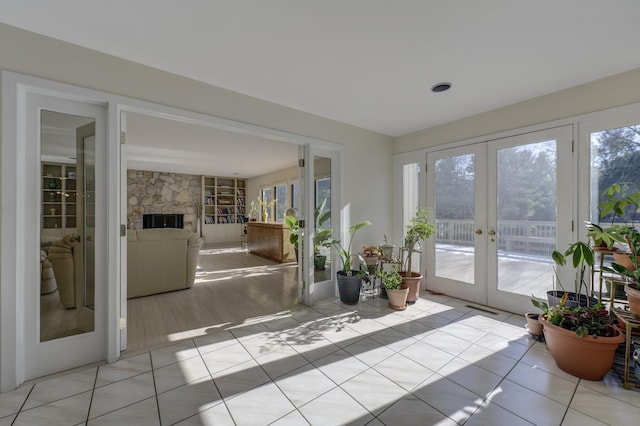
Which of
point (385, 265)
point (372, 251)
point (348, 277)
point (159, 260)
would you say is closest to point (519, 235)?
point (385, 265)

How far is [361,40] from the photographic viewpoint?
1912 mm

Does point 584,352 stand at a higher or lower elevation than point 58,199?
lower

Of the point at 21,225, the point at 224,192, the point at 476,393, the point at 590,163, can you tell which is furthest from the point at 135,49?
the point at 224,192

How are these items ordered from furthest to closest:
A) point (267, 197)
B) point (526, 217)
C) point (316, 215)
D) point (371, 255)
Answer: point (267, 197)
point (371, 255)
point (316, 215)
point (526, 217)

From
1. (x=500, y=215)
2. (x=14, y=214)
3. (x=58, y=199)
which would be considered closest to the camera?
(x=14, y=214)

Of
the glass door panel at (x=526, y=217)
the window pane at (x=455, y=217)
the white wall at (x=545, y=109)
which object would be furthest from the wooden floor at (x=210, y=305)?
the white wall at (x=545, y=109)

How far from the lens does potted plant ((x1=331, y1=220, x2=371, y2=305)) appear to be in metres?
3.34

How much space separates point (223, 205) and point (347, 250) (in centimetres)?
685

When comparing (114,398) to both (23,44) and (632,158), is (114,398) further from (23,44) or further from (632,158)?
(632,158)

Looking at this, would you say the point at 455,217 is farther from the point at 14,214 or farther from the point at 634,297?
the point at 14,214

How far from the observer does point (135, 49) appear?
6.63ft

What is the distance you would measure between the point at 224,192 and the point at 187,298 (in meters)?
6.37

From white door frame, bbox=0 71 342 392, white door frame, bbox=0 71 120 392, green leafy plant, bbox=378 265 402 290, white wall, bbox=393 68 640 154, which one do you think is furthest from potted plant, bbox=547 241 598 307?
white door frame, bbox=0 71 120 392

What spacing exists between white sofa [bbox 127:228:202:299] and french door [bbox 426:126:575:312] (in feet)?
Answer: 11.6
